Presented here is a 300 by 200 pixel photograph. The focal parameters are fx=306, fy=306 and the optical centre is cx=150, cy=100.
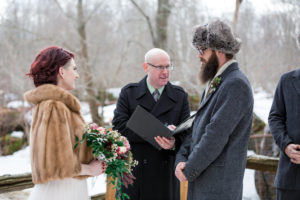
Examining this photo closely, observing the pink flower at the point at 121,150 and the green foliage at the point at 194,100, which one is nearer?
the pink flower at the point at 121,150

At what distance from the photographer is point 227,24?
252cm

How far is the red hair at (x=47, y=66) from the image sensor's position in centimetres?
256

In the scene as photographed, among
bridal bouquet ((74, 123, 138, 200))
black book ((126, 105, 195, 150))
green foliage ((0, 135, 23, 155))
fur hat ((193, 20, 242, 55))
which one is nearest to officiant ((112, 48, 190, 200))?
black book ((126, 105, 195, 150))

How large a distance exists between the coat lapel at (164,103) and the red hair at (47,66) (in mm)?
1208

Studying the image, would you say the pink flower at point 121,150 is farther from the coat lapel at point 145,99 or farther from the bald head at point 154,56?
the bald head at point 154,56

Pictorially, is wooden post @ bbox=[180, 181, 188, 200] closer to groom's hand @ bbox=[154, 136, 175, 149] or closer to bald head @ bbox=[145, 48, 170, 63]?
groom's hand @ bbox=[154, 136, 175, 149]

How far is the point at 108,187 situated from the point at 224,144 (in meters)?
2.24

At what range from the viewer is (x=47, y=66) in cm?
256

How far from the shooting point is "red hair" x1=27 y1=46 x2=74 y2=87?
2559mm

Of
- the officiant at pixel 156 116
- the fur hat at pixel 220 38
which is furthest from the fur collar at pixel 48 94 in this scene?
the fur hat at pixel 220 38

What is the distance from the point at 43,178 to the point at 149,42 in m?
12.6

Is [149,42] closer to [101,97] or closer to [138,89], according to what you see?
[101,97]

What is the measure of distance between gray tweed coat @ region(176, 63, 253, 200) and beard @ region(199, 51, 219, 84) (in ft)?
0.62

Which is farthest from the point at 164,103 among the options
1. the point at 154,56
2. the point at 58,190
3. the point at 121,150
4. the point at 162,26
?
the point at 162,26
